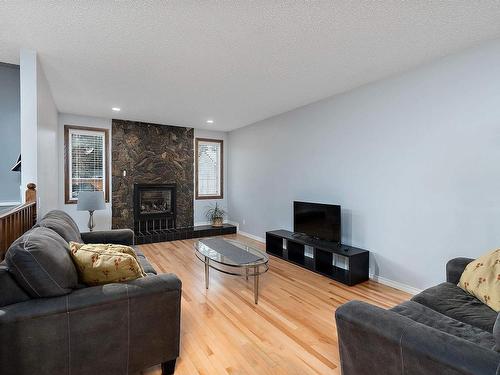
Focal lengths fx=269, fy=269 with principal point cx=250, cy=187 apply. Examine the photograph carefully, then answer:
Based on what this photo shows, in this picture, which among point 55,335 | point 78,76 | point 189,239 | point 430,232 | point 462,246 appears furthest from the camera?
point 189,239

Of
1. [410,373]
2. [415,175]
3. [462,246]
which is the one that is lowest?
[410,373]

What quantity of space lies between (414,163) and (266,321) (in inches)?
92.8

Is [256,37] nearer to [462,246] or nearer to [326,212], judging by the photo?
[326,212]

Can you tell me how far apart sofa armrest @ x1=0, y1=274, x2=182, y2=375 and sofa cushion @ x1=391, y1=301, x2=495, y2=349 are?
1528 millimetres

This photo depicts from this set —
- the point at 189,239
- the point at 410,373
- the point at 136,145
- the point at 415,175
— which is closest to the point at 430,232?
the point at 415,175

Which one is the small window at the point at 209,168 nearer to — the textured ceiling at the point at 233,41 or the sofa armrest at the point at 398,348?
the textured ceiling at the point at 233,41

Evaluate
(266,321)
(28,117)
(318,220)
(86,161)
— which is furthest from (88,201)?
(318,220)

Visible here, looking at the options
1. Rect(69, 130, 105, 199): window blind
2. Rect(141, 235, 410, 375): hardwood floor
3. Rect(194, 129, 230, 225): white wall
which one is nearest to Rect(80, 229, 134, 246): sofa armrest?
Rect(141, 235, 410, 375): hardwood floor

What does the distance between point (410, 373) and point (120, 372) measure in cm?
159

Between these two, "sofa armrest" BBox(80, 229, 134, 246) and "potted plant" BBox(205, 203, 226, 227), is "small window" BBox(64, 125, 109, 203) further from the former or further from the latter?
"sofa armrest" BBox(80, 229, 134, 246)

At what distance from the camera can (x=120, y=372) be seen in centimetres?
163

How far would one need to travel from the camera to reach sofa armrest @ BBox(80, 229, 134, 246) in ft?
10.3

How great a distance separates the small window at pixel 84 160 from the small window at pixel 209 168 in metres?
2.03

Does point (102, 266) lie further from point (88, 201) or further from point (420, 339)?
point (88, 201)
